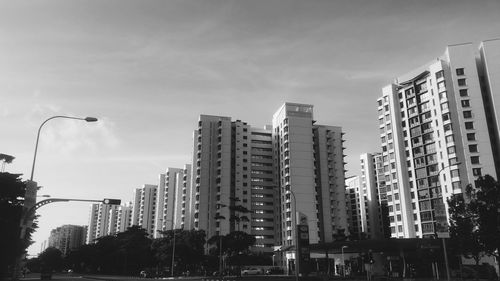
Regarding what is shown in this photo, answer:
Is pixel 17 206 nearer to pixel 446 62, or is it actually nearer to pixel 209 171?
pixel 209 171

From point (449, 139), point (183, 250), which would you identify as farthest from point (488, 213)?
point (183, 250)

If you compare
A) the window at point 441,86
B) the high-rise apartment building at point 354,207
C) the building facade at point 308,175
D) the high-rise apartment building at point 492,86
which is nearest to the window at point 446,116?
the window at point 441,86

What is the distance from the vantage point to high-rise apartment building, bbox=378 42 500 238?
97375 millimetres

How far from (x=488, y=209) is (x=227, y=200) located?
9773cm

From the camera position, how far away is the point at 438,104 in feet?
346

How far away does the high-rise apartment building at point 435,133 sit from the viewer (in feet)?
319

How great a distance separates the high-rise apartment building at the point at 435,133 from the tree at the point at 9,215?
257ft

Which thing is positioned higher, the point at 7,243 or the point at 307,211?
the point at 307,211

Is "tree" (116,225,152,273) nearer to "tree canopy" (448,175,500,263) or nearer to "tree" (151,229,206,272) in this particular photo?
"tree" (151,229,206,272)

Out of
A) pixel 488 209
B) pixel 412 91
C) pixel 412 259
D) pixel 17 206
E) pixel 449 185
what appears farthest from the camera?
pixel 412 91

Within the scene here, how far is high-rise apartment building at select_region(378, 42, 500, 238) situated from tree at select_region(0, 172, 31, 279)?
78357 mm

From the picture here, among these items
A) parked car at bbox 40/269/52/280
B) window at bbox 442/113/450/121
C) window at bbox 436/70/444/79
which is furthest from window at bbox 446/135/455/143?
parked car at bbox 40/269/52/280

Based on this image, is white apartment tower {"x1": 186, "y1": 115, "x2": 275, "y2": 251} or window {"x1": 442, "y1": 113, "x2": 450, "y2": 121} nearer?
window {"x1": 442, "y1": 113, "x2": 450, "y2": 121}

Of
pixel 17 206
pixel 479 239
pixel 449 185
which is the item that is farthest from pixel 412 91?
pixel 17 206
